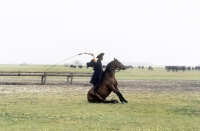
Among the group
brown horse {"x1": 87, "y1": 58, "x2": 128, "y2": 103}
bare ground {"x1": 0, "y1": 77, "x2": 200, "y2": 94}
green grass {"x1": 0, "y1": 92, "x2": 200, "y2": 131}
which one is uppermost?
brown horse {"x1": 87, "y1": 58, "x2": 128, "y2": 103}

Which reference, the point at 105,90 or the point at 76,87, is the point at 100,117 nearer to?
the point at 105,90

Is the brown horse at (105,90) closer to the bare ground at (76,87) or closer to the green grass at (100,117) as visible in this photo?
the green grass at (100,117)

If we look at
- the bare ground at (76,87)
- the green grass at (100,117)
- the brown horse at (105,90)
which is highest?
the brown horse at (105,90)

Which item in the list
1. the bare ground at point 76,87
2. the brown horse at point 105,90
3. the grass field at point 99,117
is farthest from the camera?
the bare ground at point 76,87

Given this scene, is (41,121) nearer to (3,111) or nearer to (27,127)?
(27,127)

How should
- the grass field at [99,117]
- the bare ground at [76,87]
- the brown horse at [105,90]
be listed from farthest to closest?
the bare ground at [76,87] → the brown horse at [105,90] → the grass field at [99,117]

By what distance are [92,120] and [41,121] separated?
164 centimetres

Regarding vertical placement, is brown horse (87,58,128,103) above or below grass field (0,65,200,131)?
above

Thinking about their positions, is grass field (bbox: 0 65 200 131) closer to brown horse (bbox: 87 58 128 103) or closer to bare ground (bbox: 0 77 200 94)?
brown horse (bbox: 87 58 128 103)

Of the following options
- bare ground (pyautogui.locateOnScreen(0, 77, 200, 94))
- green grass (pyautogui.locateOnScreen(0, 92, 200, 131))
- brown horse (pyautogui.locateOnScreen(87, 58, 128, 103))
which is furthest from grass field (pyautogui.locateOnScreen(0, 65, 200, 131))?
bare ground (pyautogui.locateOnScreen(0, 77, 200, 94))

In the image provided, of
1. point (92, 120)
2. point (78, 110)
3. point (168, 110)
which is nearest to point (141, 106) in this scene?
point (168, 110)

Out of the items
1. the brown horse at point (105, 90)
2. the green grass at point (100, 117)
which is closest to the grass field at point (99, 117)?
the green grass at point (100, 117)

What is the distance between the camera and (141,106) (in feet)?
55.6

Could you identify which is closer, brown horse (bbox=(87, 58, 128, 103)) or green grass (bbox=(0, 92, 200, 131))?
green grass (bbox=(0, 92, 200, 131))
